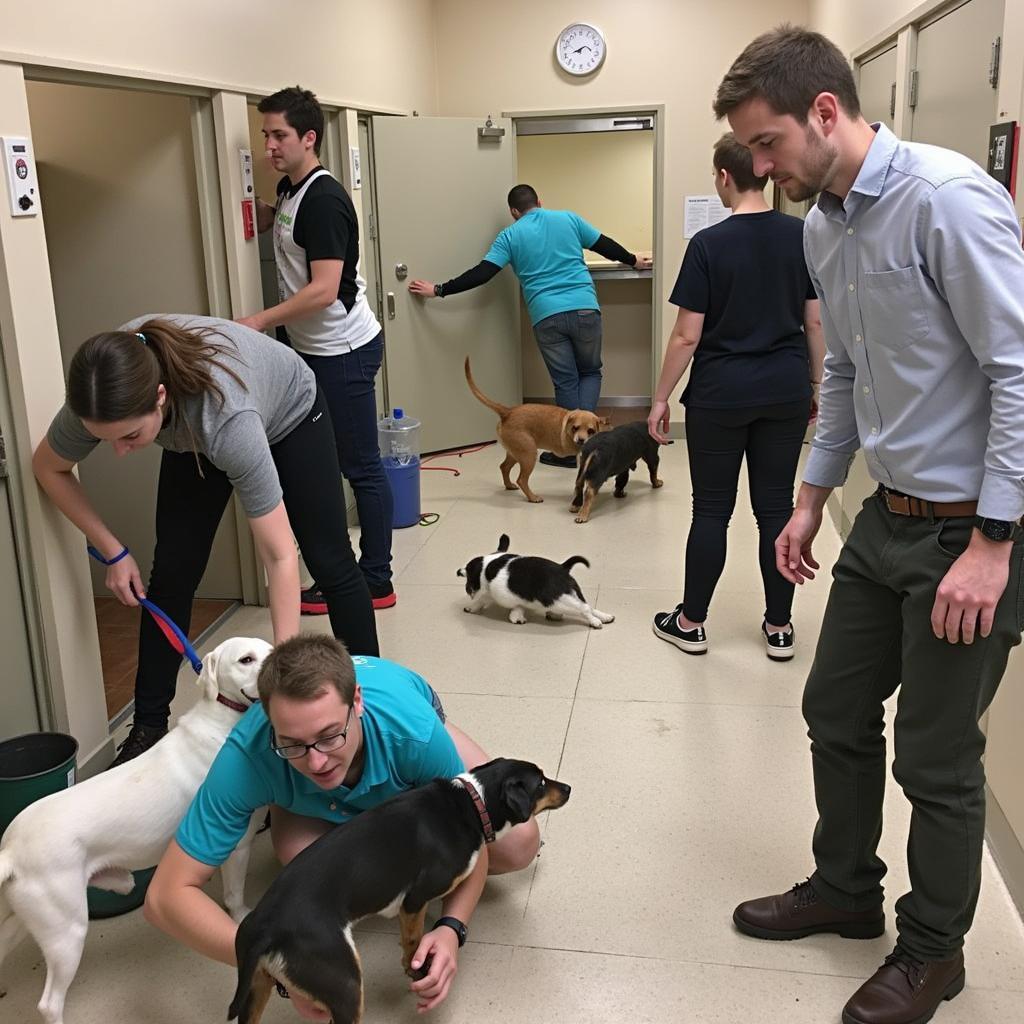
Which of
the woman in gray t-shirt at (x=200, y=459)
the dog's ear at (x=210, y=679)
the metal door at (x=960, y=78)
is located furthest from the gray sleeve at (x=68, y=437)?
the metal door at (x=960, y=78)

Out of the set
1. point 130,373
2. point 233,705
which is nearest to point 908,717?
point 233,705

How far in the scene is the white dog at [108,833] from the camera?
184cm

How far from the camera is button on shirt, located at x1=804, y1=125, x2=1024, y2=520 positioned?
1.50 metres

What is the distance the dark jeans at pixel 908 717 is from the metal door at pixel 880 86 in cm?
287

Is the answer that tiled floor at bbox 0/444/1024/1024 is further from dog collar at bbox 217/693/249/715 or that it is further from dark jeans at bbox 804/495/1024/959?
dog collar at bbox 217/693/249/715

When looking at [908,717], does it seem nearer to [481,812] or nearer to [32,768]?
[481,812]

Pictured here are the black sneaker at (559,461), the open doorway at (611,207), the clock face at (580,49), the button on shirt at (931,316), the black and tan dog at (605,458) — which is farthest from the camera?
the open doorway at (611,207)

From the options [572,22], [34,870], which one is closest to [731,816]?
[34,870]

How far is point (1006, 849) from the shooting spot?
2318mm

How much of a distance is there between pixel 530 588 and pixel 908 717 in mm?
2068

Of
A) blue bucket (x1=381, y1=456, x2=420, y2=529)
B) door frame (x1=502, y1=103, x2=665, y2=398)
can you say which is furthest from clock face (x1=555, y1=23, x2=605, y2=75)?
blue bucket (x1=381, y1=456, x2=420, y2=529)

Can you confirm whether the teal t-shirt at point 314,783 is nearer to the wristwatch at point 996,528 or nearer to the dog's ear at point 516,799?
the dog's ear at point 516,799

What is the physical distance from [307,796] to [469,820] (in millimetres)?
320

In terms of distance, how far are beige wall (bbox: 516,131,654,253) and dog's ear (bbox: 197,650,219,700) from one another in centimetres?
664
